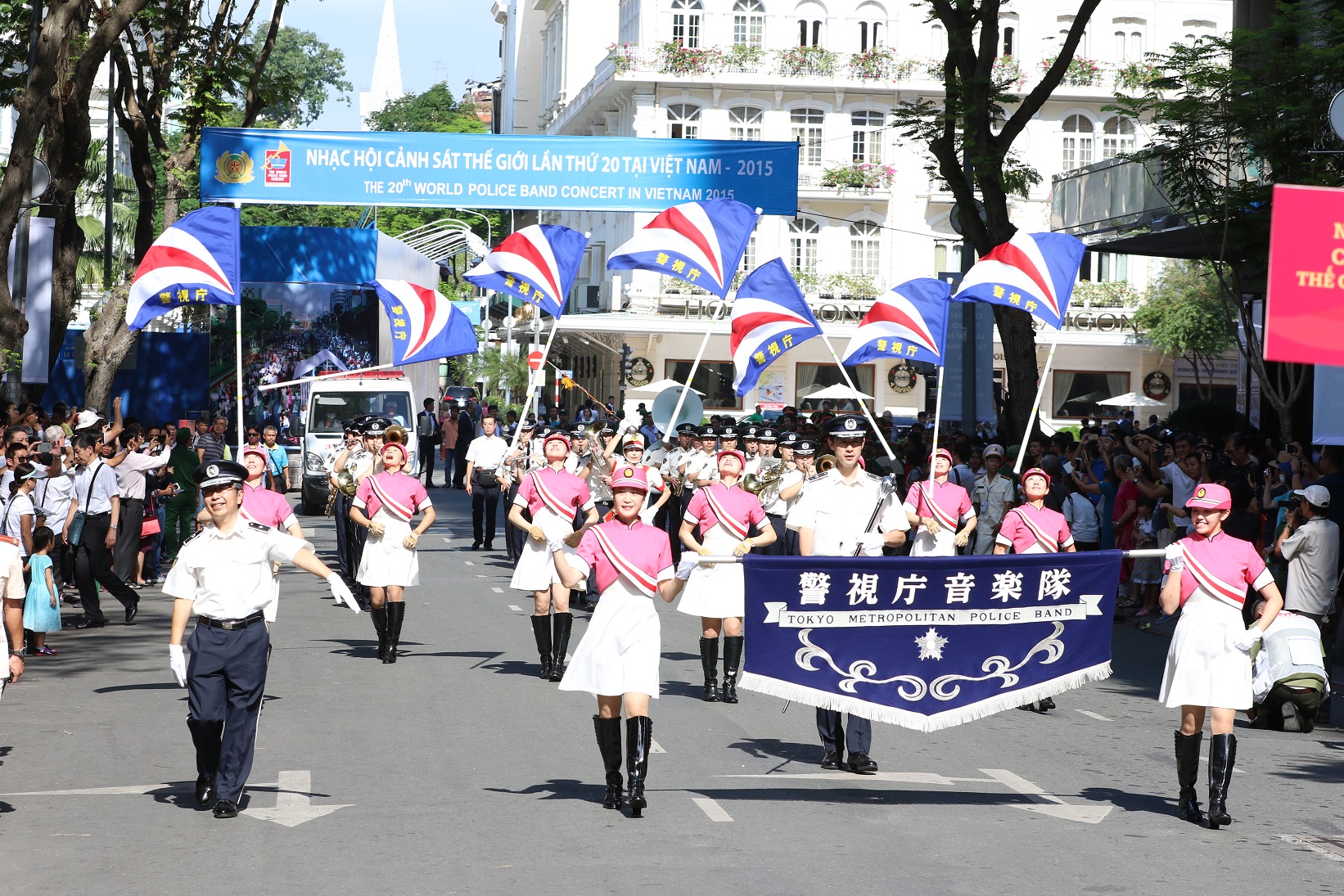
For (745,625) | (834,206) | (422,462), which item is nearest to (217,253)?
(745,625)

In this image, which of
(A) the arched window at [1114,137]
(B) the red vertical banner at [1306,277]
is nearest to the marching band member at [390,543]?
(B) the red vertical banner at [1306,277]

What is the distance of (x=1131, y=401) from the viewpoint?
4906cm

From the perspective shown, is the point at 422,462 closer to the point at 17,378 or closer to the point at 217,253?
the point at 17,378

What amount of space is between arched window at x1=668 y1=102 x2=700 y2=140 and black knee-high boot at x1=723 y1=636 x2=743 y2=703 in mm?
44850

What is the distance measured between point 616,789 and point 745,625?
1.06 meters

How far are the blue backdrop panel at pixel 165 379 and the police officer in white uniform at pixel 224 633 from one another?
23.7 metres

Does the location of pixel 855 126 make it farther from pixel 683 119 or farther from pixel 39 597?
pixel 39 597

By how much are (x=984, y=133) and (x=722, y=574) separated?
12.4 m

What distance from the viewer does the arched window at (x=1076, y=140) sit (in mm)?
56375

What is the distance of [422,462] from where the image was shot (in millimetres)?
34719

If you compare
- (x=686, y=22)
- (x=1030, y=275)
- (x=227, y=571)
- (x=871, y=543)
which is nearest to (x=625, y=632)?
(x=227, y=571)

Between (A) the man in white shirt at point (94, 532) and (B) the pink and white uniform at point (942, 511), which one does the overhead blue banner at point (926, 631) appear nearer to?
(B) the pink and white uniform at point (942, 511)

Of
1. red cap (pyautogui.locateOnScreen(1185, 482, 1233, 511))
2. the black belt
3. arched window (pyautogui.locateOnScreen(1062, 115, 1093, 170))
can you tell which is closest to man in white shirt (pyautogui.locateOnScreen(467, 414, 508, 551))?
the black belt

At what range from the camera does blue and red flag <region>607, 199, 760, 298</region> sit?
15.3 m
